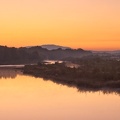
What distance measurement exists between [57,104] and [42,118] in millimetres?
3353

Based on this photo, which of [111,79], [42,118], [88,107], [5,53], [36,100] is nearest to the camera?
[42,118]

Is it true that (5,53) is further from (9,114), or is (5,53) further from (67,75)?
(9,114)

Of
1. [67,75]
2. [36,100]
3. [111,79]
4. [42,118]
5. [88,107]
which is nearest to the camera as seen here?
[42,118]

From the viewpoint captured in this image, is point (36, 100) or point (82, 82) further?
point (82, 82)

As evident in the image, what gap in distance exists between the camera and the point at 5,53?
3275 inches

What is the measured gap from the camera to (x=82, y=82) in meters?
25.4

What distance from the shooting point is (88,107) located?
1561cm

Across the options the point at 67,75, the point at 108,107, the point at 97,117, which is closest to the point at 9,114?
the point at 97,117

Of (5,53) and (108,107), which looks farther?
(5,53)

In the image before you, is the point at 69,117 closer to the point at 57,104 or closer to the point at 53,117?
the point at 53,117

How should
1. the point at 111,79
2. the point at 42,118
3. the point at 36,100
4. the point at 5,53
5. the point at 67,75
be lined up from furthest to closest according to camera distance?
the point at 5,53 < the point at 67,75 < the point at 111,79 < the point at 36,100 < the point at 42,118

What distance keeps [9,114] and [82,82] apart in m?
12.2

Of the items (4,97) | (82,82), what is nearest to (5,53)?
(82,82)

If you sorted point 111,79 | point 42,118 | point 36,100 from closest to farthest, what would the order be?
point 42,118 → point 36,100 → point 111,79
